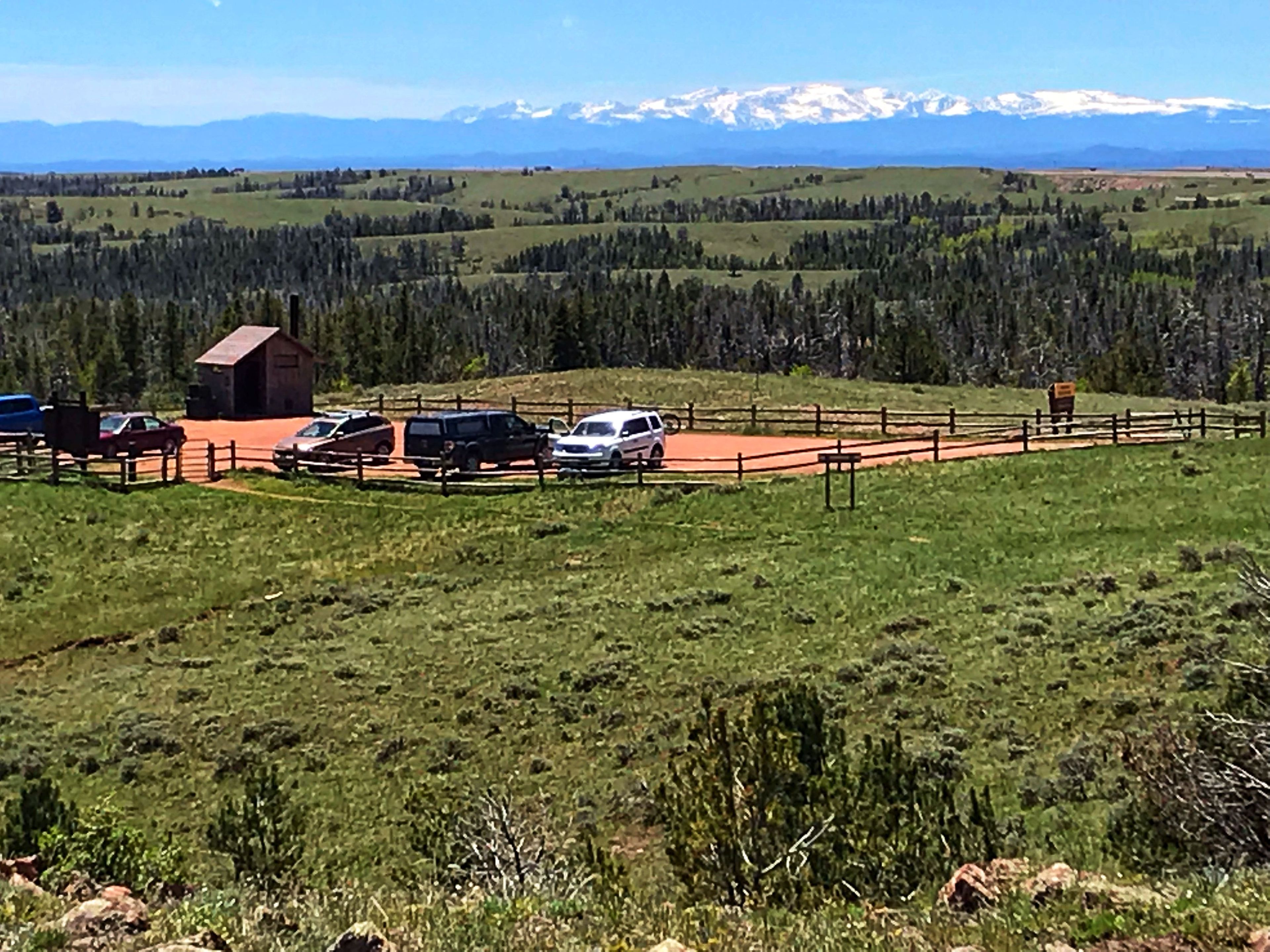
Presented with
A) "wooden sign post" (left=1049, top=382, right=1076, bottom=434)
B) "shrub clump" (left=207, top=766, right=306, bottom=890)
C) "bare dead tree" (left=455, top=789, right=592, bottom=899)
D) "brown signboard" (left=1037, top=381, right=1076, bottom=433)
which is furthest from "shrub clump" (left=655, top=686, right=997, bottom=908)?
"brown signboard" (left=1037, top=381, right=1076, bottom=433)

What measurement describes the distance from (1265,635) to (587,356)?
3337 inches

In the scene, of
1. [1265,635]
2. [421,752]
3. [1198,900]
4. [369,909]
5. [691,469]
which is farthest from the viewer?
[691,469]

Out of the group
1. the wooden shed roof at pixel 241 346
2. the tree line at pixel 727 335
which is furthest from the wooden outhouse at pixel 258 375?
the tree line at pixel 727 335

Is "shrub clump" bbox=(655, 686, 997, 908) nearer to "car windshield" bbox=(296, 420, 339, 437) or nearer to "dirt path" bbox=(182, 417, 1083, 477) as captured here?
"dirt path" bbox=(182, 417, 1083, 477)

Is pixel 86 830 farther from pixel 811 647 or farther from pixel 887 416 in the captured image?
pixel 887 416

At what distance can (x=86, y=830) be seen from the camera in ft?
37.6

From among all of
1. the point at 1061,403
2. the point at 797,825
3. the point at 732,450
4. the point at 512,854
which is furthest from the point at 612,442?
the point at 797,825

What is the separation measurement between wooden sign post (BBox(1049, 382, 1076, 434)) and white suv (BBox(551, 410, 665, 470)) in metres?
12.3

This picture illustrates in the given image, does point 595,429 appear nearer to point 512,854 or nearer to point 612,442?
Answer: point 612,442

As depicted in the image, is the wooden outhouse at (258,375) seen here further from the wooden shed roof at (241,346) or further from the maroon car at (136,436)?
the maroon car at (136,436)

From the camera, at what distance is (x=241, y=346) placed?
52031 millimetres

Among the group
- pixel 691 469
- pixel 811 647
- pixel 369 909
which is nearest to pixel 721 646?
pixel 811 647

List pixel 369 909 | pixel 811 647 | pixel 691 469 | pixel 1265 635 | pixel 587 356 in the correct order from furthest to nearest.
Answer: pixel 587 356 < pixel 691 469 < pixel 811 647 < pixel 1265 635 < pixel 369 909

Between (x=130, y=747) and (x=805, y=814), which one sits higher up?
(x=805, y=814)
